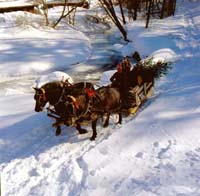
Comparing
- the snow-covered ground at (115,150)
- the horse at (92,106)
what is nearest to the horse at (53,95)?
the horse at (92,106)

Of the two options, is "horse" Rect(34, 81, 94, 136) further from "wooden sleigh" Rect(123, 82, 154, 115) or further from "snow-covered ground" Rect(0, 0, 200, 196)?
"wooden sleigh" Rect(123, 82, 154, 115)

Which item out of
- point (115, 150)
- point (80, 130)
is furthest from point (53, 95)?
point (115, 150)

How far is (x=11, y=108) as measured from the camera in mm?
11578

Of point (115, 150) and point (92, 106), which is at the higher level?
point (92, 106)

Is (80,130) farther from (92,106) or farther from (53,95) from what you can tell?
(53,95)

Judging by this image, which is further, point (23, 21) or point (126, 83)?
point (23, 21)

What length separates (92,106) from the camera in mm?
8664

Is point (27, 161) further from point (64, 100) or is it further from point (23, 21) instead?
point (23, 21)

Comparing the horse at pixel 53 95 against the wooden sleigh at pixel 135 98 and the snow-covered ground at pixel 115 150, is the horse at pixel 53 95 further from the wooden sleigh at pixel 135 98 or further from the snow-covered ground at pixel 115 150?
the wooden sleigh at pixel 135 98

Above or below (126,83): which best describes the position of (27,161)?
below

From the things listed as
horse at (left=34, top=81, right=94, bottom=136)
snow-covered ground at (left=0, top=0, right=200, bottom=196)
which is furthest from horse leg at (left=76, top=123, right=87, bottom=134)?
horse at (left=34, top=81, right=94, bottom=136)

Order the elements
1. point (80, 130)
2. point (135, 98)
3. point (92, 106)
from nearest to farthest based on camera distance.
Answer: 1. point (92, 106)
2. point (80, 130)
3. point (135, 98)

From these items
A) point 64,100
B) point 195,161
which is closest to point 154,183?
point 195,161

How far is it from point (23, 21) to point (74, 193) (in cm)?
1896
